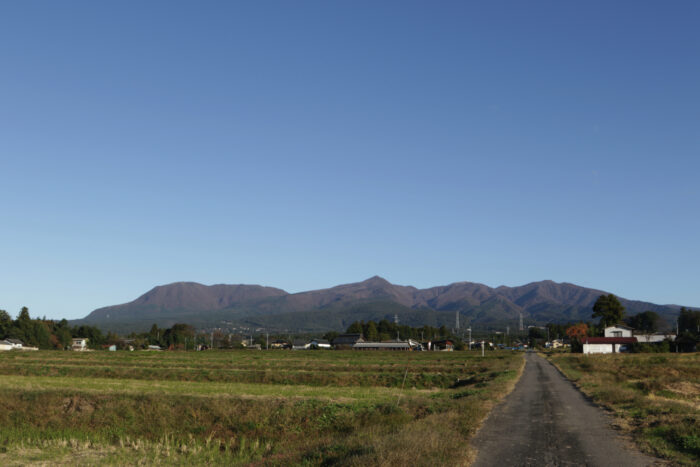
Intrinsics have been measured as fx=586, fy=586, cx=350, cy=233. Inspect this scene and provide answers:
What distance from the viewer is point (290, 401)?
31.1m

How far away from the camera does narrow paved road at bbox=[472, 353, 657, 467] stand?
Result: 16.4m

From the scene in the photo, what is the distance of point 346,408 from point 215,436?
6.15 metres

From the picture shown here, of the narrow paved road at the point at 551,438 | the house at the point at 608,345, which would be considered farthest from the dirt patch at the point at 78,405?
the house at the point at 608,345

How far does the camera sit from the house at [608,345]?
413 feet

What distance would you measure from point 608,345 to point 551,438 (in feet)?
390

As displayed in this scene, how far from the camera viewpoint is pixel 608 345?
12681 cm

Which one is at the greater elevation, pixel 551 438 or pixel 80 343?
pixel 551 438

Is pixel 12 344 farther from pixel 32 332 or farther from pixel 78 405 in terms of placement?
pixel 78 405

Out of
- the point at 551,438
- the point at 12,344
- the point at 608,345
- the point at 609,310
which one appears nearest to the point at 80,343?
the point at 12,344

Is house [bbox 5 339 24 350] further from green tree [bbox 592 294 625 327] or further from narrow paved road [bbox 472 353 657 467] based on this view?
narrow paved road [bbox 472 353 657 467]

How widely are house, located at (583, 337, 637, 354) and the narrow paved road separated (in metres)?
104

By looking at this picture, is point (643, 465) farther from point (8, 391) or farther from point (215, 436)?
point (8, 391)

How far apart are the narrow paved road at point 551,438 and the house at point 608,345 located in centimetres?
10423

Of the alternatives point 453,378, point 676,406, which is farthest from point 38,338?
point 676,406
